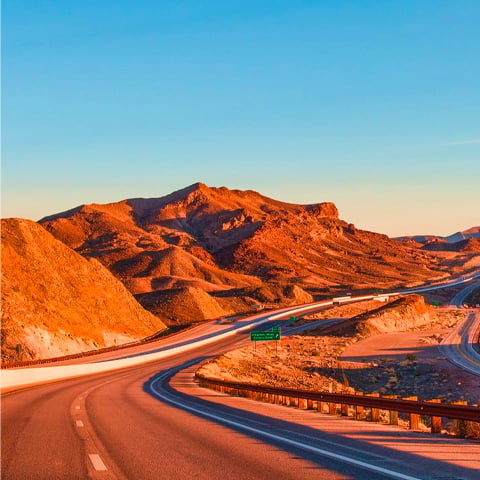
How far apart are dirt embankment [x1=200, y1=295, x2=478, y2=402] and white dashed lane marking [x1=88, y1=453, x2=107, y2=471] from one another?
3416 cm

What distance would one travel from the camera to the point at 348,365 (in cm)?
6012

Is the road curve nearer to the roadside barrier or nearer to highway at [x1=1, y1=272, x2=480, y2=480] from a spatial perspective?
highway at [x1=1, y1=272, x2=480, y2=480]

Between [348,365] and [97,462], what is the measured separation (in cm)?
5148

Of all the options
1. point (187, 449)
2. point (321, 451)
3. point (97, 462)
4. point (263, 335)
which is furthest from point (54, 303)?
point (321, 451)

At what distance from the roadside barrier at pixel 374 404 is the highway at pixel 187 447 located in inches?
23.2

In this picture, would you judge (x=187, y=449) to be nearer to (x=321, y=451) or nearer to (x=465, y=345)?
→ (x=321, y=451)

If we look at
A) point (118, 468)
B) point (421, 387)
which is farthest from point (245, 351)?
point (118, 468)

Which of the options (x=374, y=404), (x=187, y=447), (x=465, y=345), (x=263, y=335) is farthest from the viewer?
(x=465, y=345)

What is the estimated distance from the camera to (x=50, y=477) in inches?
368

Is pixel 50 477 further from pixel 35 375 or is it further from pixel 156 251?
pixel 156 251

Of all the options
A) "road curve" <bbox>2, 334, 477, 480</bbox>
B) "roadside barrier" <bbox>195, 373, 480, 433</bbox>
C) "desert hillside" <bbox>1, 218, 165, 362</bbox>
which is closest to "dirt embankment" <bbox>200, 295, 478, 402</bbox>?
"desert hillside" <bbox>1, 218, 165, 362</bbox>

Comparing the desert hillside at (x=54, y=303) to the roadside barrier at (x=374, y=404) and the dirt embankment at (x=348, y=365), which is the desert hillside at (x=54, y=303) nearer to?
the dirt embankment at (x=348, y=365)

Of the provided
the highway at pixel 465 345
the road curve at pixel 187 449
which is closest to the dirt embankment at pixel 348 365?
the highway at pixel 465 345

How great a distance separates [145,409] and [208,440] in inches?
317
